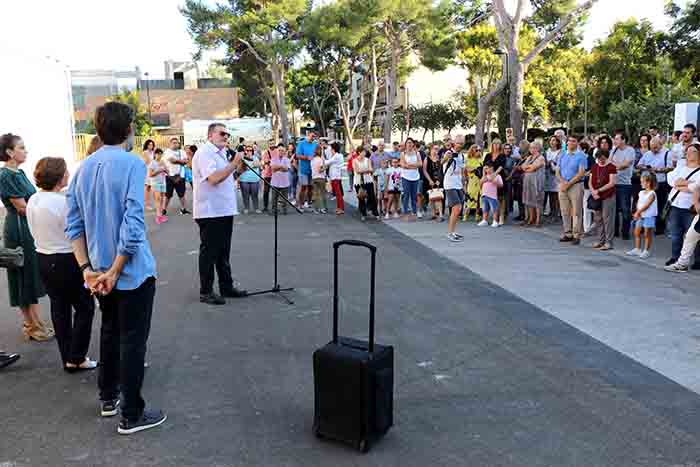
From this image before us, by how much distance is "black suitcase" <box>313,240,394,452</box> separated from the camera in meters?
3.39

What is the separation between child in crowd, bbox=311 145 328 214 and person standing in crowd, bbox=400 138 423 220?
2.44m

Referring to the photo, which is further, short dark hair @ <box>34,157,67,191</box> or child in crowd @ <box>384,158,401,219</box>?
child in crowd @ <box>384,158,401,219</box>

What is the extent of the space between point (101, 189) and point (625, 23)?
140 feet

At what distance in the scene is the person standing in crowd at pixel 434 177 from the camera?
14.0m

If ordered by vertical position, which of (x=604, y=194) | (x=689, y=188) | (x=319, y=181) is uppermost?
(x=689, y=188)

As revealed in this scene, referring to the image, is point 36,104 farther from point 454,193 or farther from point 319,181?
point 454,193

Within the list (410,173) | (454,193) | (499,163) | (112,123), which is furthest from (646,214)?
(112,123)

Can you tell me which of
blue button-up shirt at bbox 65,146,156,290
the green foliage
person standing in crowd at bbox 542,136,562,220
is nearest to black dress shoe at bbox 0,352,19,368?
blue button-up shirt at bbox 65,146,156,290

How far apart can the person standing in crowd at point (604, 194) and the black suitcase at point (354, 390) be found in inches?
292

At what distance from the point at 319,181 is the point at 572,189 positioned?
22.5ft

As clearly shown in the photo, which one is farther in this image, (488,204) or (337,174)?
(337,174)

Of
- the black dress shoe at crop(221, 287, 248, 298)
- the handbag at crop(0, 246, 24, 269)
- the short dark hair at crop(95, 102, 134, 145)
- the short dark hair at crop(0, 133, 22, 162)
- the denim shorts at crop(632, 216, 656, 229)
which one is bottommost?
the black dress shoe at crop(221, 287, 248, 298)

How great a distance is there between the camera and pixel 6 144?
16.6 feet

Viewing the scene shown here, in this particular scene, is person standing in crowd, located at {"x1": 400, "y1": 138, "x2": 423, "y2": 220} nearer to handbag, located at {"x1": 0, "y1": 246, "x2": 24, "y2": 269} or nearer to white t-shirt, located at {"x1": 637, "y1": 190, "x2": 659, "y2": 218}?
white t-shirt, located at {"x1": 637, "y1": 190, "x2": 659, "y2": 218}
